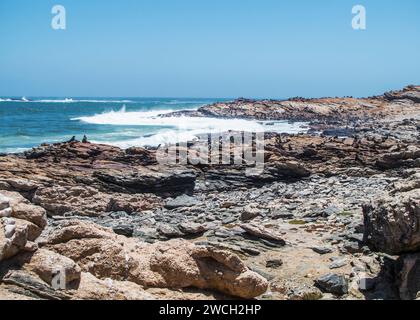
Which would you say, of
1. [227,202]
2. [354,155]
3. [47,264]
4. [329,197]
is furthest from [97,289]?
[354,155]

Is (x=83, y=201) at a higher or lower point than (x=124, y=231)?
lower

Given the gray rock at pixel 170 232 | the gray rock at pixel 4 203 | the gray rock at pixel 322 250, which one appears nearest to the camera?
the gray rock at pixel 4 203

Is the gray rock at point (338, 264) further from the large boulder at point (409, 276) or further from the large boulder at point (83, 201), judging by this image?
the large boulder at point (83, 201)

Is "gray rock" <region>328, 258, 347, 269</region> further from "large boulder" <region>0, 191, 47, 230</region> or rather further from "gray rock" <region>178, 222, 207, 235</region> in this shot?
"large boulder" <region>0, 191, 47, 230</region>

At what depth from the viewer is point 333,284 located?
10891 mm

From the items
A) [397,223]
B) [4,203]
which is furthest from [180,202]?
[4,203]

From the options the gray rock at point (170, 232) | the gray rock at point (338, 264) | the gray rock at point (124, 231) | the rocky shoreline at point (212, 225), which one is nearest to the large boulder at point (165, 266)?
the rocky shoreline at point (212, 225)

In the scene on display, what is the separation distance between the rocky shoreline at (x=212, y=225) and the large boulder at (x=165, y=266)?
0.02 meters

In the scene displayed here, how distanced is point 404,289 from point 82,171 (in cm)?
1613

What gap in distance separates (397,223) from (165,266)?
481 cm

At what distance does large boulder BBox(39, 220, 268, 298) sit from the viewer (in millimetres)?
8992

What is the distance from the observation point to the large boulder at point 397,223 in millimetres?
9930

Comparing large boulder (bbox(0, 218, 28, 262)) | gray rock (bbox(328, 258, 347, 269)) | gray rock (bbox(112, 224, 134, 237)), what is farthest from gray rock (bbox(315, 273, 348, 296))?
large boulder (bbox(0, 218, 28, 262))

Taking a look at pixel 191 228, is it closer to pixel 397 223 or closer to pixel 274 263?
pixel 274 263
